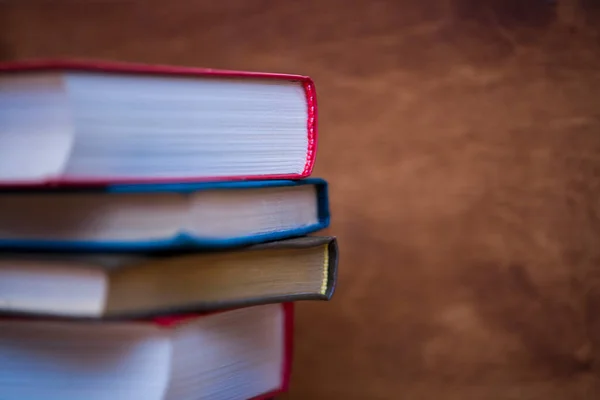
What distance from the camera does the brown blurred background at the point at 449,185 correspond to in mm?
523

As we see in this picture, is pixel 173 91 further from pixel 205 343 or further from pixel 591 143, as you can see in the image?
pixel 591 143

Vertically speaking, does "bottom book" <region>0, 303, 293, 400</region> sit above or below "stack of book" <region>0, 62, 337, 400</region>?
below

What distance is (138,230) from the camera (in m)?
0.36

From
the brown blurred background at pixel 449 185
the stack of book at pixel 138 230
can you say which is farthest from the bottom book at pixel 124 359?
the brown blurred background at pixel 449 185

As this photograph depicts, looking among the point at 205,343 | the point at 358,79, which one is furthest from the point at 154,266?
the point at 358,79

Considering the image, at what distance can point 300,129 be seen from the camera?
461mm

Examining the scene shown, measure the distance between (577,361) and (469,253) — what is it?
0.12m

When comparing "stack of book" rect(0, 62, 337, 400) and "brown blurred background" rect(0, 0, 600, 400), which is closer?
"stack of book" rect(0, 62, 337, 400)

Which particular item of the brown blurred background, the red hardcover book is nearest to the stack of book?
the red hardcover book

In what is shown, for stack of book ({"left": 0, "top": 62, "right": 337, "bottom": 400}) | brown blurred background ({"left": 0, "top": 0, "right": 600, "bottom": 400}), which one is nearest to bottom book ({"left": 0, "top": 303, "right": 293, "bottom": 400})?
stack of book ({"left": 0, "top": 62, "right": 337, "bottom": 400})

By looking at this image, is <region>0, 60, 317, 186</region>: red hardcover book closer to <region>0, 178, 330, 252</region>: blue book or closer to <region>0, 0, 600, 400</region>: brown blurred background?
<region>0, 178, 330, 252</region>: blue book

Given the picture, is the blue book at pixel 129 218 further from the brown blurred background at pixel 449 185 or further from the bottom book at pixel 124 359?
the brown blurred background at pixel 449 185

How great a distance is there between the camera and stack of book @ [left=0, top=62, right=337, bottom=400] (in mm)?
354

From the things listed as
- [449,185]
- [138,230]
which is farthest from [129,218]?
[449,185]
